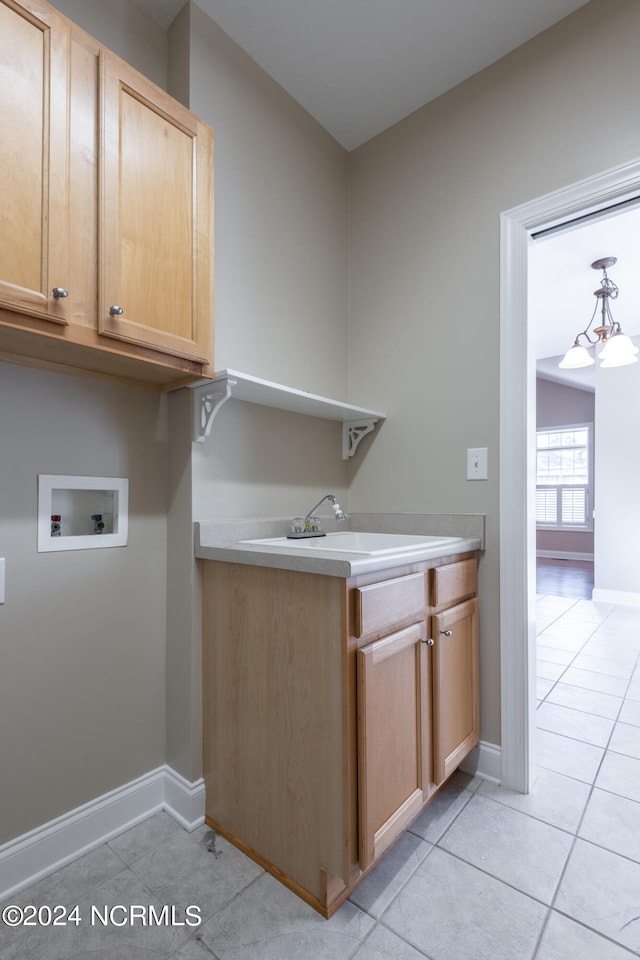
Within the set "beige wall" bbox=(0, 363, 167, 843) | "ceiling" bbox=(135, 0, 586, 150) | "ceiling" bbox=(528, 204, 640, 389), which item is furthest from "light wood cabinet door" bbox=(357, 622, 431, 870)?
"ceiling" bbox=(135, 0, 586, 150)

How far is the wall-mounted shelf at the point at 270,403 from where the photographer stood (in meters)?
1.52

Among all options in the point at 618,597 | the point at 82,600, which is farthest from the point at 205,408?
the point at 618,597

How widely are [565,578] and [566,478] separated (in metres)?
2.23

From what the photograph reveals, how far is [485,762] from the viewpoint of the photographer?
5.92 ft

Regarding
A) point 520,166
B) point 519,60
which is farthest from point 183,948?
point 519,60

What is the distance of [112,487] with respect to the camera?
1545mm

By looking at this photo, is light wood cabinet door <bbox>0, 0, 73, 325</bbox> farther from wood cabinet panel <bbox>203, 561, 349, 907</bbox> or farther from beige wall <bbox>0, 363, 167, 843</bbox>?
wood cabinet panel <bbox>203, 561, 349, 907</bbox>

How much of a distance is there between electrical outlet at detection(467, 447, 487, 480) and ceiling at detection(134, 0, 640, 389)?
54cm

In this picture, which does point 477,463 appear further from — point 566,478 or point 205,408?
point 566,478

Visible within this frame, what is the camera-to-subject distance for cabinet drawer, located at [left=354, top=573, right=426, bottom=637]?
119 cm

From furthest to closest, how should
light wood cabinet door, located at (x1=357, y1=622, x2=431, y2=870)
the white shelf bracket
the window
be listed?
1. the window
2. the white shelf bracket
3. light wood cabinet door, located at (x1=357, y1=622, x2=431, y2=870)

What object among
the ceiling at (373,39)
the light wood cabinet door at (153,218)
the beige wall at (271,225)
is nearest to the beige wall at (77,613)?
the light wood cabinet door at (153,218)

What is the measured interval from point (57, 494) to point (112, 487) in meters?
0.16

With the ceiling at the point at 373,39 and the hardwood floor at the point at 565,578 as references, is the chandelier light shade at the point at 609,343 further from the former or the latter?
the hardwood floor at the point at 565,578
